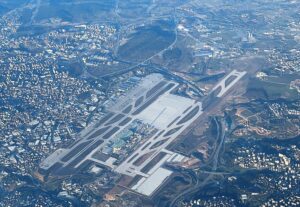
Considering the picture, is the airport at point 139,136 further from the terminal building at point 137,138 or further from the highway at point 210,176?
the highway at point 210,176

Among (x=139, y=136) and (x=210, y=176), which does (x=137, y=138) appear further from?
(x=210, y=176)

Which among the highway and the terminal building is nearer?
the highway

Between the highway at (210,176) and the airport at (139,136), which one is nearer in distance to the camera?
the highway at (210,176)

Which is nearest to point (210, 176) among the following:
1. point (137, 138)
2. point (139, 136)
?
point (137, 138)

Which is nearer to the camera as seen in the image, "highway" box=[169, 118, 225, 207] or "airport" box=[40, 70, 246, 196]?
"highway" box=[169, 118, 225, 207]

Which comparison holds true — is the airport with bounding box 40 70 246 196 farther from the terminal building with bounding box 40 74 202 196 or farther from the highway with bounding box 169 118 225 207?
the highway with bounding box 169 118 225 207

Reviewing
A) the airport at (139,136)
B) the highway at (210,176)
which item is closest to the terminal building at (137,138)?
the airport at (139,136)

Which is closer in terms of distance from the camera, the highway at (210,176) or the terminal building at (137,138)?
the highway at (210,176)

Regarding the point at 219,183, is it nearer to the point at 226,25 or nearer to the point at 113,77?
the point at 113,77

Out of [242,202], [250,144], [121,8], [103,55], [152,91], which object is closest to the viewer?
[242,202]

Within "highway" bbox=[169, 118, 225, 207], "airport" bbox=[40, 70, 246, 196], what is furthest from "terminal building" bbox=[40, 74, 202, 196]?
"highway" bbox=[169, 118, 225, 207]

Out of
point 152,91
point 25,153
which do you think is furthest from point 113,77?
point 25,153
